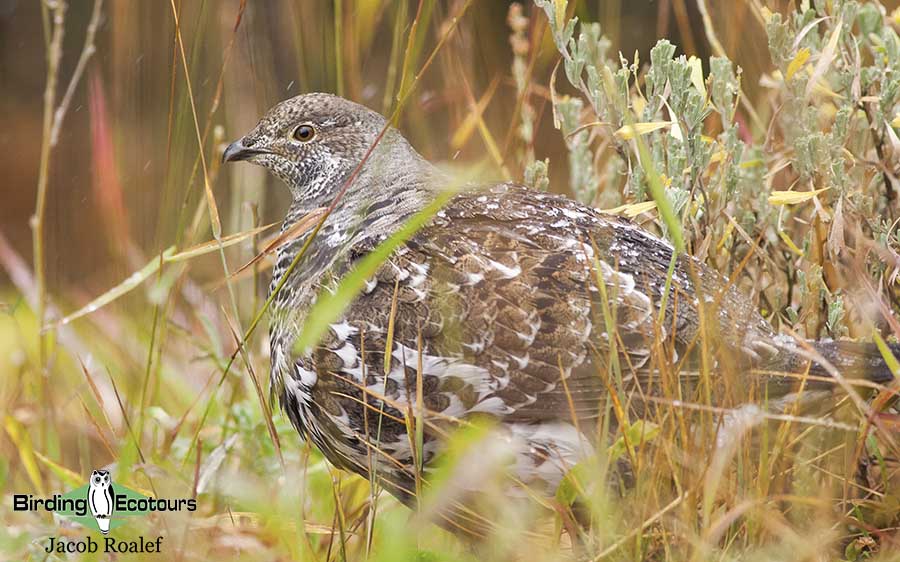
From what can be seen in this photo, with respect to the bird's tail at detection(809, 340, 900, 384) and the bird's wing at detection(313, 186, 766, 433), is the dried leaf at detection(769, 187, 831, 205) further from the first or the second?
the bird's tail at detection(809, 340, 900, 384)

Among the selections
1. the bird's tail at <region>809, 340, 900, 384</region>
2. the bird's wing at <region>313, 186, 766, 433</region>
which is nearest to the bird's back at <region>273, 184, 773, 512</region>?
the bird's wing at <region>313, 186, 766, 433</region>

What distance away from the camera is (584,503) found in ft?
8.38

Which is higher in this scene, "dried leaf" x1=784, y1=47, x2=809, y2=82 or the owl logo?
"dried leaf" x1=784, y1=47, x2=809, y2=82

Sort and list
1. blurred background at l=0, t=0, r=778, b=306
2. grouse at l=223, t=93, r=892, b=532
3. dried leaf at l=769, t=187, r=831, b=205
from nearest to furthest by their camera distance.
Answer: grouse at l=223, t=93, r=892, b=532 → dried leaf at l=769, t=187, r=831, b=205 → blurred background at l=0, t=0, r=778, b=306

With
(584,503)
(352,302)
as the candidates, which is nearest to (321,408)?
(352,302)

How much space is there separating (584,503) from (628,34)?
5302mm

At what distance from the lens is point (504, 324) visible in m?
2.68

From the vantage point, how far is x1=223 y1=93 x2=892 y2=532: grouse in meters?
2.62

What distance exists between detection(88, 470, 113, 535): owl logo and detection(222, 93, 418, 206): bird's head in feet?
3.47

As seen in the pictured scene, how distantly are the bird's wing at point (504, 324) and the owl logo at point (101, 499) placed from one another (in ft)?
1.79

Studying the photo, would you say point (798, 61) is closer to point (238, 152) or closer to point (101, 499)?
point (238, 152)

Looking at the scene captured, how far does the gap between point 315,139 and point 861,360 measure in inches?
67.5

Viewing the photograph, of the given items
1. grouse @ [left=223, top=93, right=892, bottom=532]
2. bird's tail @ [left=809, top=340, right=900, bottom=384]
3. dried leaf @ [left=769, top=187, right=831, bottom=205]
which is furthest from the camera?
dried leaf @ [left=769, top=187, right=831, bottom=205]

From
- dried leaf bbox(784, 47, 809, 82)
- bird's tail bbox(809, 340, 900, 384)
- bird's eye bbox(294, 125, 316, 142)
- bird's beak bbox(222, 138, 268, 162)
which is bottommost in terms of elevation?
bird's tail bbox(809, 340, 900, 384)
